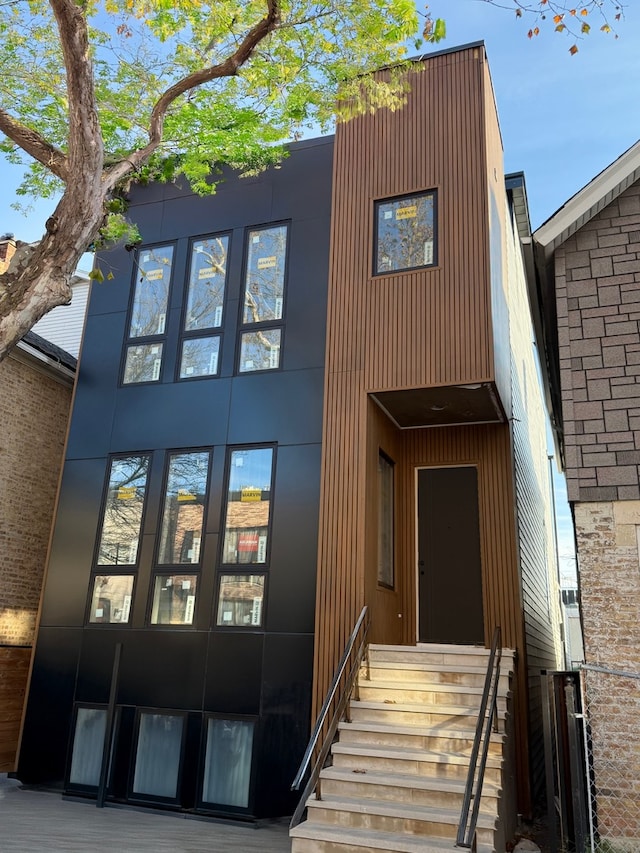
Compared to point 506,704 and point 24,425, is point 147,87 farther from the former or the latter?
point 506,704

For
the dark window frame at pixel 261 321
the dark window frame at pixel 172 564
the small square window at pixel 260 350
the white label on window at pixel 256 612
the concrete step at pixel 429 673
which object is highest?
the dark window frame at pixel 261 321

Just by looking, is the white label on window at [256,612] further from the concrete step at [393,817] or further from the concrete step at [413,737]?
the concrete step at [393,817]

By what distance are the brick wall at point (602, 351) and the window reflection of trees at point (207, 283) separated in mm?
4754

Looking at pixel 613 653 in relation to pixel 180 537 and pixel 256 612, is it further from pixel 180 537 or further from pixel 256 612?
pixel 180 537

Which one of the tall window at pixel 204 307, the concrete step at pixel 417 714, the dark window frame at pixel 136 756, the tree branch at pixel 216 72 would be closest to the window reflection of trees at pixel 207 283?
the tall window at pixel 204 307

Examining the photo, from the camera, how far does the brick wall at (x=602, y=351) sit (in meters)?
7.32

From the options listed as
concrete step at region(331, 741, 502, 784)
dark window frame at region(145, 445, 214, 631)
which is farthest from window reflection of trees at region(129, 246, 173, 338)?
concrete step at region(331, 741, 502, 784)

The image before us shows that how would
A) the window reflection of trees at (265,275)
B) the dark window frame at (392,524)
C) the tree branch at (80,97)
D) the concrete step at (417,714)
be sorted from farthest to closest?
the window reflection of trees at (265,275) < the dark window frame at (392,524) < the concrete step at (417,714) < the tree branch at (80,97)

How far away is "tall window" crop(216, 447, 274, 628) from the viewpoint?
28.8ft

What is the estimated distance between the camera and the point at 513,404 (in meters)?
10.5

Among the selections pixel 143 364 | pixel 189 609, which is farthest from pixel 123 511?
pixel 143 364

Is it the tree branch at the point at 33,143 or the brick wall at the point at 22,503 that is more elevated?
the tree branch at the point at 33,143

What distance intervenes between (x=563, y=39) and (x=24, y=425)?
9426 millimetres

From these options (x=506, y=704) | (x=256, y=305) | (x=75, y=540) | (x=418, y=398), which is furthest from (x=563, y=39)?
(x=75, y=540)
